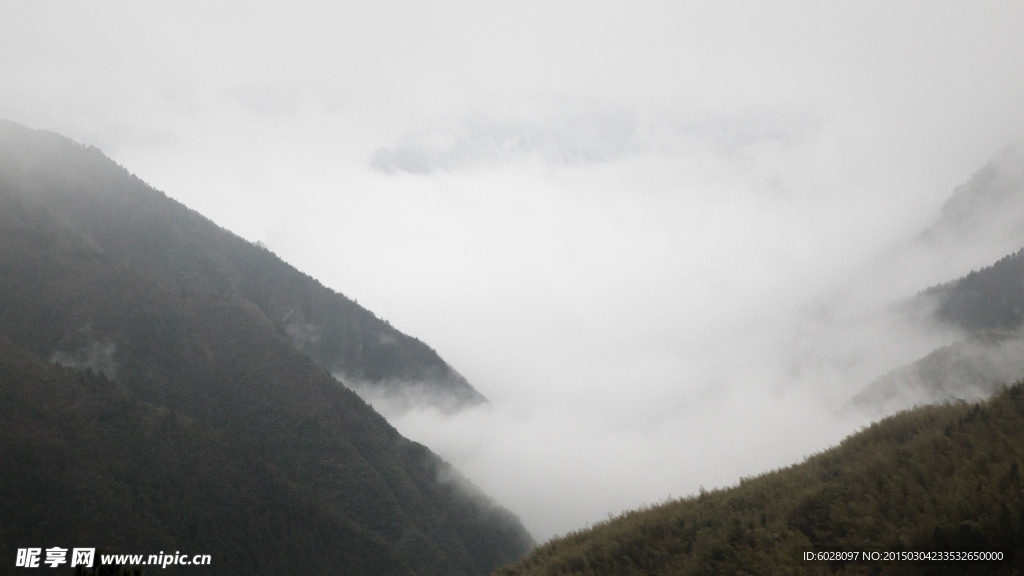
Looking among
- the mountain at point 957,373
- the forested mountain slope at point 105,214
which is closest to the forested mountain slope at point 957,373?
the mountain at point 957,373

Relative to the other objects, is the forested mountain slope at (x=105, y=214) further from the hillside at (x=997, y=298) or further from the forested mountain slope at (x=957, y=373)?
the hillside at (x=997, y=298)

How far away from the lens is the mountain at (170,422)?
299 ft

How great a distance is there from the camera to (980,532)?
1292 cm

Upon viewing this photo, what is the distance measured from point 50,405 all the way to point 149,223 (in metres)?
103

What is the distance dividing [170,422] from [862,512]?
4903 inches

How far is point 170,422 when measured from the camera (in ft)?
374

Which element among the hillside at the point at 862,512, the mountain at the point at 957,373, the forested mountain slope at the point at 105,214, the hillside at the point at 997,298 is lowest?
the hillside at the point at 862,512

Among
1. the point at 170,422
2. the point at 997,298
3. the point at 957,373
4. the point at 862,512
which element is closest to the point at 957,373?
A: the point at 957,373

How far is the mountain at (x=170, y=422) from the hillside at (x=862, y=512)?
289 ft

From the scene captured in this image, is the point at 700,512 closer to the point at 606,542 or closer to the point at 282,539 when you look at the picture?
the point at 606,542

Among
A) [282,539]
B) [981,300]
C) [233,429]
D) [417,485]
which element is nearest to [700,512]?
[282,539]

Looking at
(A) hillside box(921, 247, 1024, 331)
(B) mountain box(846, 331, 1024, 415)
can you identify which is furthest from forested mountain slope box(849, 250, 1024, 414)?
(A) hillside box(921, 247, 1024, 331)

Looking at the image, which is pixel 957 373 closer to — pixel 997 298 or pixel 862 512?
pixel 862 512

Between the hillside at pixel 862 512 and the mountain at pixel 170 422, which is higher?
the mountain at pixel 170 422
